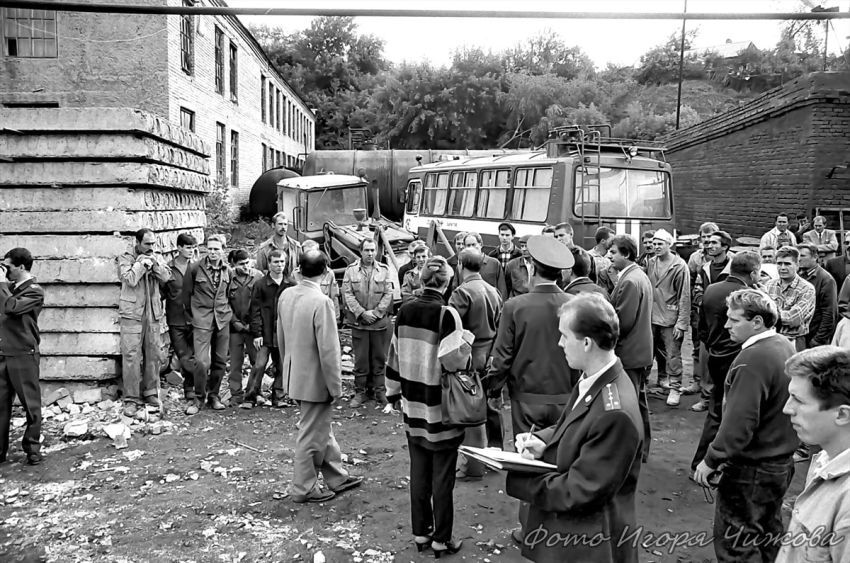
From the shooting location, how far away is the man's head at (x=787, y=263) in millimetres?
6035

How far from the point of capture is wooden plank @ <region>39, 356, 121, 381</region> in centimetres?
741

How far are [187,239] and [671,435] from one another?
5.88 meters

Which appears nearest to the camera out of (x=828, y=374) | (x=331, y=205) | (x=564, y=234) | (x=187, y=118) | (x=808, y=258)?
(x=828, y=374)

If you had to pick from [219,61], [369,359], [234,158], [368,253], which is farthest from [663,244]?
[234,158]

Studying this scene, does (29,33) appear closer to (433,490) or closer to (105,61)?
(105,61)

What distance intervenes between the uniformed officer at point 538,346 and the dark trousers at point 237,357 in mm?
4258

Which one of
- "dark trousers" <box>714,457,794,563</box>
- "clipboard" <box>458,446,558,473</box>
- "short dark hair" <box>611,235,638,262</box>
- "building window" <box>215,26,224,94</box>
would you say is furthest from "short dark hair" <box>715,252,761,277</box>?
"building window" <box>215,26,224,94</box>

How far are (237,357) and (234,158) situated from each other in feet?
57.3

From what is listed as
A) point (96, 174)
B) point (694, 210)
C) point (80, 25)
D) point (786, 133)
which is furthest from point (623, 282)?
point (80, 25)

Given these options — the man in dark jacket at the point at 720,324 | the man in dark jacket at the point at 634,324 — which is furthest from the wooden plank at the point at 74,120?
the man in dark jacket at the point at 720,324

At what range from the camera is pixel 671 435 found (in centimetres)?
677

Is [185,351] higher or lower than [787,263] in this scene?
lower

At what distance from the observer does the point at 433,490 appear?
430 centimetres

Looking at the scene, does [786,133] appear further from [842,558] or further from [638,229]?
[842,558]
